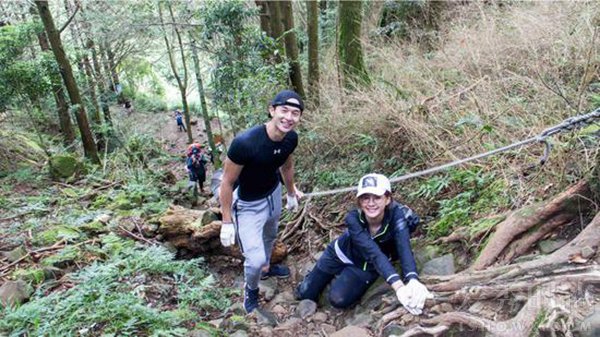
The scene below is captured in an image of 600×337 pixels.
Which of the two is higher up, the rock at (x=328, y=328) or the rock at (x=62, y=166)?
the rock at (x=62, y=166)

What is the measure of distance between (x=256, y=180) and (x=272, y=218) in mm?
547

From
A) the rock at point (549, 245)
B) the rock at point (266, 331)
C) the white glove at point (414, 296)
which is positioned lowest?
the rock at point (266, 331)

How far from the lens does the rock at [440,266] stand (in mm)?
3164

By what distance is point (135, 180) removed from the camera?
8.31 m

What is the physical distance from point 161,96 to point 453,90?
83.3ft

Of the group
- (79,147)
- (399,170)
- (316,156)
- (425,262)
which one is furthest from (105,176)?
(425,262)

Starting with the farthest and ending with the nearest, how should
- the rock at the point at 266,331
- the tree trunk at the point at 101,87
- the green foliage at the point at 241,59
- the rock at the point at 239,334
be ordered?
the tree trunk at the point at 101,87 → the green foliage at the point at 241,59 → the rock at the point at 266,331 → the rock at the point at 239,334

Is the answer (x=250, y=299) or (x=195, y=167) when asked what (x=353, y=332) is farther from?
(x=195, y=167)

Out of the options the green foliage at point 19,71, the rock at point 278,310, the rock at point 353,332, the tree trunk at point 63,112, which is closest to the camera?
the rock at point 353,332

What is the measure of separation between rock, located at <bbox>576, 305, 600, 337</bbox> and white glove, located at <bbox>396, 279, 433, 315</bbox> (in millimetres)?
951

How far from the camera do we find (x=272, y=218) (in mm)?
3996

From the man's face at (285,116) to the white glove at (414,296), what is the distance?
59.4 inches

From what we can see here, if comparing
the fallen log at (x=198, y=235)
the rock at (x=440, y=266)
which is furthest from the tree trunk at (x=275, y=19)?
the rock at (x=440, y=266)

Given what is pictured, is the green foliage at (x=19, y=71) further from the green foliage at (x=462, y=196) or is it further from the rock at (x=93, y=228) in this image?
the green foliage at (x=462, y=196)
